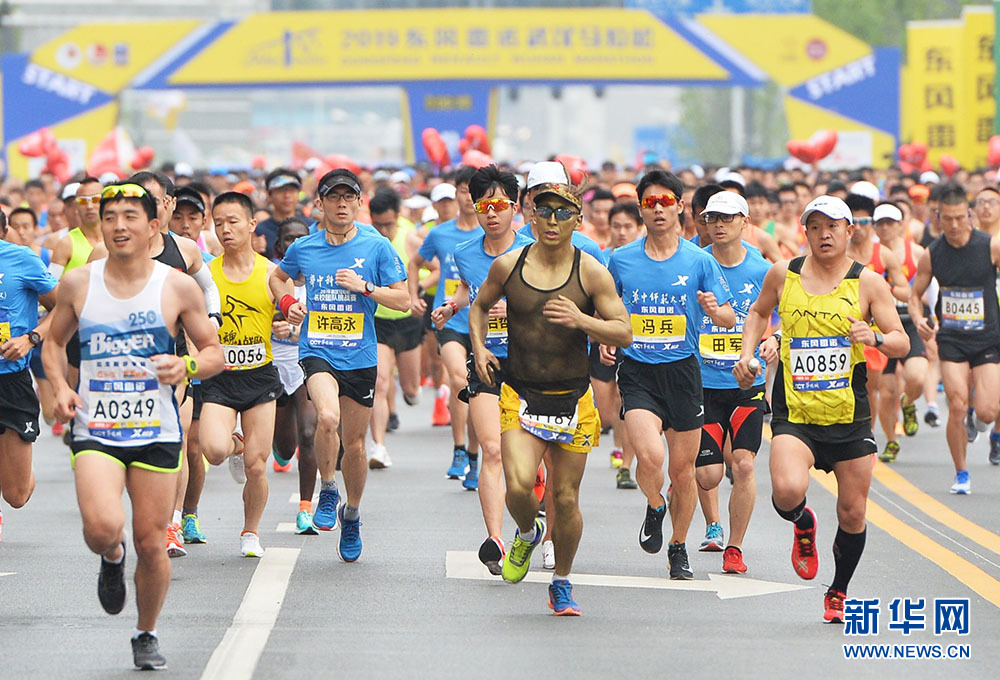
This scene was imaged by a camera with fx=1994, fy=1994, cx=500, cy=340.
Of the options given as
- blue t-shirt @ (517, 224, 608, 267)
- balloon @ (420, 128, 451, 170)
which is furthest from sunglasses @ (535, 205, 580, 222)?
balloon @ (420, 128, 451, 170)

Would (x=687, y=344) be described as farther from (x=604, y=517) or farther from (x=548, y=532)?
(x=604, y=517)

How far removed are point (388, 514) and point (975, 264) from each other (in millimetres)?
4886

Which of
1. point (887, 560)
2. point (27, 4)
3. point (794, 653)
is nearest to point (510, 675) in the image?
point (794, 653)

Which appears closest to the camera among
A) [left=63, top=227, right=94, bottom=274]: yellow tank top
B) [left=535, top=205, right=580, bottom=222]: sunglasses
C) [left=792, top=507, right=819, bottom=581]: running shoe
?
[left=535, top=205, right=580, bottom=222]: sunglasses

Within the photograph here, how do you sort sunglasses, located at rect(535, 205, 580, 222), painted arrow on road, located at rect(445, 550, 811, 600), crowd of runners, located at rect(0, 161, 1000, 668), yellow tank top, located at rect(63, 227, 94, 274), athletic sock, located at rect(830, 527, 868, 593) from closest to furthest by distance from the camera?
crowd of runners, located at rect(0, 161, 1000, 668), athletic sock, located at rect(830, 527, 868, 593), sunglasses, located at rect(535, 205, 580, 222), painted arrow on road, located at rect(445, 550, 811, 600), yellow tank top, located at rect(63, 227, 94, 274)

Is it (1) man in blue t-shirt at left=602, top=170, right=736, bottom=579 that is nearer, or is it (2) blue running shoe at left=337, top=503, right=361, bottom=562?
A: (1) man in blue t-shirt at left=602, top=170, right=736, bottom=579

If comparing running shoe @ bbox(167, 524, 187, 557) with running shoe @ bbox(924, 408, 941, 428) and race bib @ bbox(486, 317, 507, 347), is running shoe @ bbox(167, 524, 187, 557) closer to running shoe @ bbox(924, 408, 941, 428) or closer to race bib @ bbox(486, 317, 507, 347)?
race bib @ bbox(486, 317, 507, 347)

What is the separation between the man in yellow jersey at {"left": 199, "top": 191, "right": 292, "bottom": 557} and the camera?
10.9 meters

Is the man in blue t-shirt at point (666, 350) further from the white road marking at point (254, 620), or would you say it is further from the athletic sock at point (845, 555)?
the white road marking at point (254, 620)

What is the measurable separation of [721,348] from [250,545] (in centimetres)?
283

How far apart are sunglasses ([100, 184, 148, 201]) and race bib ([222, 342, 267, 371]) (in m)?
3.06

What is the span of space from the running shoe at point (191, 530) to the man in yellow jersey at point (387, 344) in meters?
3.36

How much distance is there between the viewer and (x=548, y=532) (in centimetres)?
1069

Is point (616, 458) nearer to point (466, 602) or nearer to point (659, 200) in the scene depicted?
point (659, 200)
